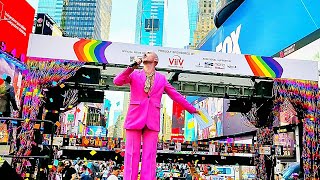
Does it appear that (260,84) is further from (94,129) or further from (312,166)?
(94,129)

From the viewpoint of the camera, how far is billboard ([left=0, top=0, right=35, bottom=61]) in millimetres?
9242

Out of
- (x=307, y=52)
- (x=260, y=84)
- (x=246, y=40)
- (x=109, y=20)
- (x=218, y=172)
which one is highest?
(x=109, y=20)

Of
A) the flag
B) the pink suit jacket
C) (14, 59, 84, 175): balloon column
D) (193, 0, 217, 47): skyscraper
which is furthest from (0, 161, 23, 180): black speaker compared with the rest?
(193, 0, 217, 47): skyscraper

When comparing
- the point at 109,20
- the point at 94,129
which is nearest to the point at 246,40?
the point at 94,129

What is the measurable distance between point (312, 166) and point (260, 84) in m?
3.06

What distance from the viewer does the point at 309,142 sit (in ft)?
33.1

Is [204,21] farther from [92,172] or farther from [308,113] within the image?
[308,113]

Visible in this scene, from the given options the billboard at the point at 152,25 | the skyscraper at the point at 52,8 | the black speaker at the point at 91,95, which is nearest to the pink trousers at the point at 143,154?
the black speaker at the point at 91,95

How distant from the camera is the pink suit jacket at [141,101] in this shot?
305 centimetres

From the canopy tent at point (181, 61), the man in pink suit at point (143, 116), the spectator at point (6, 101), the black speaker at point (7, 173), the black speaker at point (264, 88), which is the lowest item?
the black speaker at point (7, 173)

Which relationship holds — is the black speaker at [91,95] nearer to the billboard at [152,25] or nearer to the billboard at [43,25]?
the billboard at [43,25]

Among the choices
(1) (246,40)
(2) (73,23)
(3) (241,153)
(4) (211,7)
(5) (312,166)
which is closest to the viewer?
(5) (312,166)

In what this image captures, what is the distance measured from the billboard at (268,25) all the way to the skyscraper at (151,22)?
128301 mm

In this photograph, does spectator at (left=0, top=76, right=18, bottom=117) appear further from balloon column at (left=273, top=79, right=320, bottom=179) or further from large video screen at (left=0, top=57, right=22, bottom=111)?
balloon column at (left=273, top=79, right=320, bottom=179)
